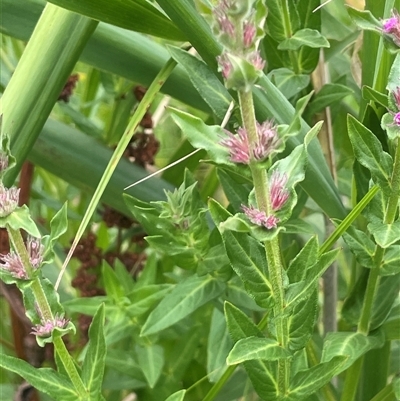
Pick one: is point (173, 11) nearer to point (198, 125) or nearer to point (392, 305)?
point (198, 125)

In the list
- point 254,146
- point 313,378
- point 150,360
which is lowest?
point 150,360

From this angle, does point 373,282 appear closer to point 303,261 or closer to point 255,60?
point 303,261

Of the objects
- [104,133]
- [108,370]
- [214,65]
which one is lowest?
[108,370]

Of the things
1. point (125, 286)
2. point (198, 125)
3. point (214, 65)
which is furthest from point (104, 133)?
point (198, 125)

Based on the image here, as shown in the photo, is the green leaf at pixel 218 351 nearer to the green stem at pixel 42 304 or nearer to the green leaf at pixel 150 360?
the green leaf at pixel 150 360

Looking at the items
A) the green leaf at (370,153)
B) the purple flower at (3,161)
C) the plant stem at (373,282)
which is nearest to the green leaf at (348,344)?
the plant stem at (373,282)

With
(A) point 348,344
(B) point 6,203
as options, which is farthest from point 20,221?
(A) point 348,344

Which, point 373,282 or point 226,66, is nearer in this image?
point 226,66
